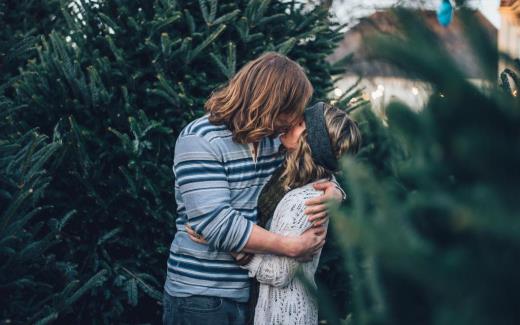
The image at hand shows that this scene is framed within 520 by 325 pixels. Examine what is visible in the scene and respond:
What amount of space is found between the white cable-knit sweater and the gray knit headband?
6.0 inches

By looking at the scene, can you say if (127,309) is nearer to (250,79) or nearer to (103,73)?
(103,73)

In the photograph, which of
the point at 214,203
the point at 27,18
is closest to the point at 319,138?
the point at 214,203

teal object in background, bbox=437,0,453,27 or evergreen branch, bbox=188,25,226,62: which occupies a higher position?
teal object in background, bbox=437,0,453,27

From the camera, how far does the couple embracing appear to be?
8.20ft

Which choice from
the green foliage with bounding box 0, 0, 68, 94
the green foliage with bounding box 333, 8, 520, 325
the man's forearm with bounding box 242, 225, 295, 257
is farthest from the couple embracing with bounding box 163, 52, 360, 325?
the green foliage with bounding box 0, 0, 68, 94

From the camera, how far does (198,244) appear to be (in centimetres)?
265

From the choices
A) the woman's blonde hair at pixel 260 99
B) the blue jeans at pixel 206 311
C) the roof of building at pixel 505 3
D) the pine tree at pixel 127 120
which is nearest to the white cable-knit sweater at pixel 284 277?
the blue jeans at pixel 206 311

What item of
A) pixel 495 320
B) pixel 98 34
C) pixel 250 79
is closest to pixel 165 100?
pixel 98 34

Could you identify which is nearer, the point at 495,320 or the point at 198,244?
the point at 495,320

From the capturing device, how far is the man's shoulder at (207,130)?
8.38 feet

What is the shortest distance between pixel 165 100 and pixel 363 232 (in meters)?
2.73

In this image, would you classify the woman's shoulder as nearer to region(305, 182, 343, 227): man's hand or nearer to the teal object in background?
region(305, 182, 343, 227): man's hand

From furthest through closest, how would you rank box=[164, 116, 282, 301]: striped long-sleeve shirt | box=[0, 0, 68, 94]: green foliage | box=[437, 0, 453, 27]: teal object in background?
box=[0, 0, 68, 94]: green foliage
box=[164, 116, 282, 301]: striped long-sleeve shirt
box=[437, 0, 453, 27]: teal object in background

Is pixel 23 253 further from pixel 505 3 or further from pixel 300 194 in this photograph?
pixel 505 3
